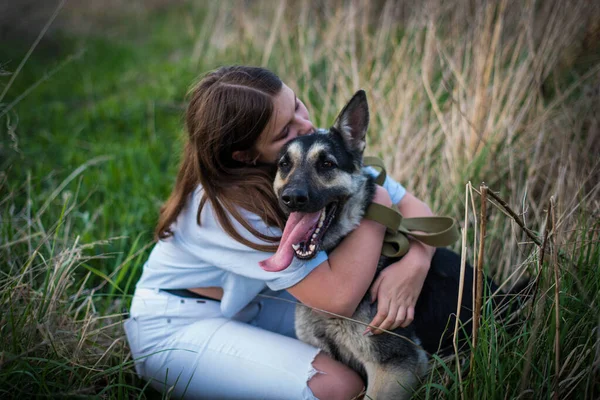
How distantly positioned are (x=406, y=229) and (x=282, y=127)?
884 millimetres

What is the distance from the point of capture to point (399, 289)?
88.3 inches

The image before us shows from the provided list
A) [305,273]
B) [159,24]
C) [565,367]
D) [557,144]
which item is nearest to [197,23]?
[159,24]

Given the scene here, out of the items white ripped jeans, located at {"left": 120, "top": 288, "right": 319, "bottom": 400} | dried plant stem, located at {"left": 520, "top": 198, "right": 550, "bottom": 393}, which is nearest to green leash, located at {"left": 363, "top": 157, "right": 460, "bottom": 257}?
dried plant stem, located at {"left": 520, "top": 198, "right": 550, "bottom": 393}

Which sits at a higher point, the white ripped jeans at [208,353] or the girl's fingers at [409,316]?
the girl's fingers at [409,316]

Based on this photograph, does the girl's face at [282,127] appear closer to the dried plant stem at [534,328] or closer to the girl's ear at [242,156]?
the girl's ear at [242,156]

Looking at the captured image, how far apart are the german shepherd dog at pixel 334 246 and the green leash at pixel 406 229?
0.26 feet

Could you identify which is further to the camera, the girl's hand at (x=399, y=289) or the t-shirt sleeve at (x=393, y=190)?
the t-shirt sleeve at (x=393, y=190)

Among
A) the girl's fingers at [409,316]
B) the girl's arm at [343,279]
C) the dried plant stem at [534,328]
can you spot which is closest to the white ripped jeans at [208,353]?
the girl's arm at [343,279]

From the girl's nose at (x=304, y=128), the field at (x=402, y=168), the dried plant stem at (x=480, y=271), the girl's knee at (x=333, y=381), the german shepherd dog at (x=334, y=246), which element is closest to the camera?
the dried plant stem at (x=480, y=271)

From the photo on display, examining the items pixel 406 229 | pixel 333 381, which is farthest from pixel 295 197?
Answer: pixel 333 381

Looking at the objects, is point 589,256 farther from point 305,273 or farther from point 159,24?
point 159,24

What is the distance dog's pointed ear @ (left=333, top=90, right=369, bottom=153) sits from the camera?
2439 millimetres

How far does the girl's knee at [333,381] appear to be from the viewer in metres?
2.26

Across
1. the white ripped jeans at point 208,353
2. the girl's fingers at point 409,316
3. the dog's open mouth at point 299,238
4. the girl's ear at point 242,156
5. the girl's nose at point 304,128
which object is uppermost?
the girl's nose at point 304,128
